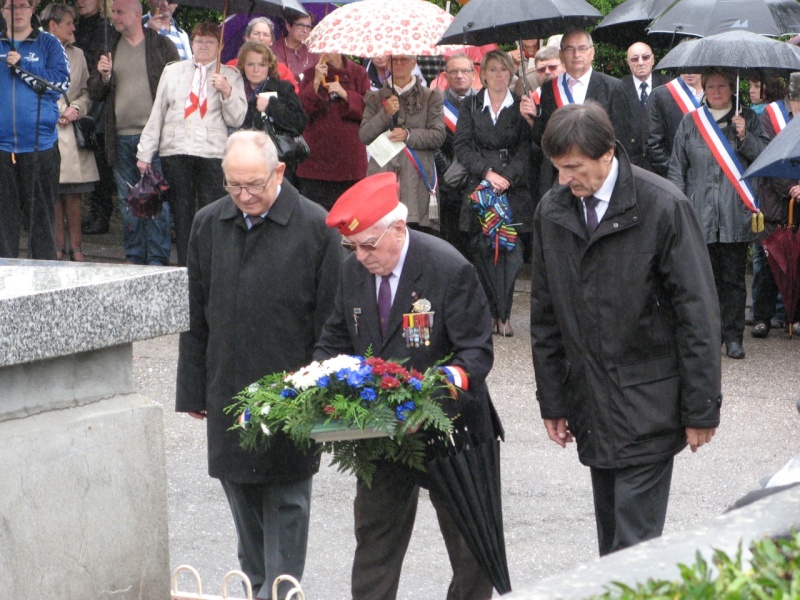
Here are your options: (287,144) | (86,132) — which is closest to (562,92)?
(287,144)

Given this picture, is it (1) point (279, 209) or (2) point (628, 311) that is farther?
(1) point (279, 209)

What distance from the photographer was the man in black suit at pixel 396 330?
15.3 ft

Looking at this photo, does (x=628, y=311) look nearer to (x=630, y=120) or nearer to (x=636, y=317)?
(x=636, y=317)

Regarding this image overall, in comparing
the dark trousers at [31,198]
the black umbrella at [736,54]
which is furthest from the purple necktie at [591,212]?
the dark trousers at [31,198]

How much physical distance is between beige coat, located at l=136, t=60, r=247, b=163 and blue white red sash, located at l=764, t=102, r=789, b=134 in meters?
3.78

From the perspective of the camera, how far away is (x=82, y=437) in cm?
366

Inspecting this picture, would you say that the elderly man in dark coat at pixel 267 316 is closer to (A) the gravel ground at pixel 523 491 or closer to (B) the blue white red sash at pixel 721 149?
(A) the gravel ground at pixel 523 491

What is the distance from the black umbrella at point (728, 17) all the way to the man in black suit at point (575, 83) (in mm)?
879

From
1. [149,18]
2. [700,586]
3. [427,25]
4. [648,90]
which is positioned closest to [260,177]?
[700,586]

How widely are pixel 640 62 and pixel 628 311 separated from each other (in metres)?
6.39

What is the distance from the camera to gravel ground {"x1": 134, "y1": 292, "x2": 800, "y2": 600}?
5.91 metres

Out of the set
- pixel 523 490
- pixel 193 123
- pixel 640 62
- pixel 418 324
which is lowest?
pixel 523 490

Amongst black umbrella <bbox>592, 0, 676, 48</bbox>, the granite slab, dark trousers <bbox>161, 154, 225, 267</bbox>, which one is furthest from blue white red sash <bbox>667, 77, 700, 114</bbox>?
the granite slab

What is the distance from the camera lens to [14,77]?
10086 millimetres
